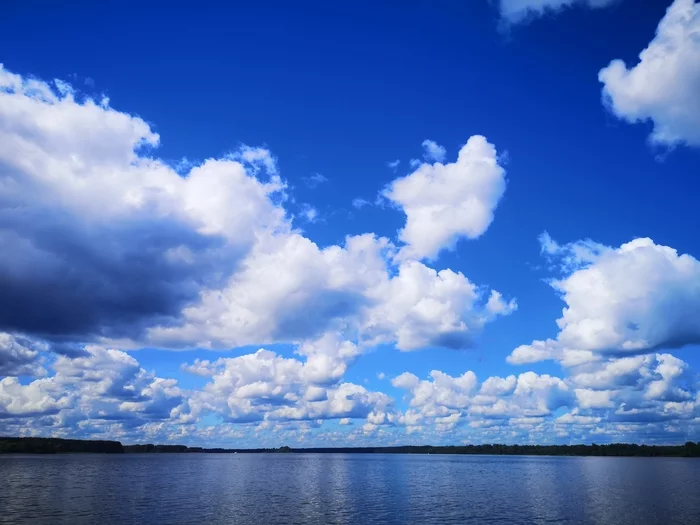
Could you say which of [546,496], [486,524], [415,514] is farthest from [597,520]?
[546,496]

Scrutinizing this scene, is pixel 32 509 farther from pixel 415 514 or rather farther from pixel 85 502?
pixel 415 514

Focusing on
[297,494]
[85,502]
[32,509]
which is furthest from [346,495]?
[32,509]

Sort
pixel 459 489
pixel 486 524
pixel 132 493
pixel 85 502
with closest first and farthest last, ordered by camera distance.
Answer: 1. pixel 486 524
2. pixel 85 502
3. pixel 132 493
4. pixel 459 489

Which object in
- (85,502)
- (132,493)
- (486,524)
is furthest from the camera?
(132,493)

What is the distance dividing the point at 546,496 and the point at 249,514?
53413 mm

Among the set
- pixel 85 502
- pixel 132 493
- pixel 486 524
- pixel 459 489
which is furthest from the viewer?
pixel 459 489

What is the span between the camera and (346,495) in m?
89.3

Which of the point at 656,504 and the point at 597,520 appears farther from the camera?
the point at 656,504

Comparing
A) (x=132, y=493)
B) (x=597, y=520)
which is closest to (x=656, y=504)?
(x=597, y=520)

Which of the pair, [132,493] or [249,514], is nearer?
[249,514]

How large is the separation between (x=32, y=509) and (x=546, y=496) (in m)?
77.9

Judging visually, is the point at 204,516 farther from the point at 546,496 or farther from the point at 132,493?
the point at 546,496

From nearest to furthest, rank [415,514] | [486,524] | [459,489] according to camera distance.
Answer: [486,524]
[415,514]
[459,489]

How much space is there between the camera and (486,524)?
5878cm
